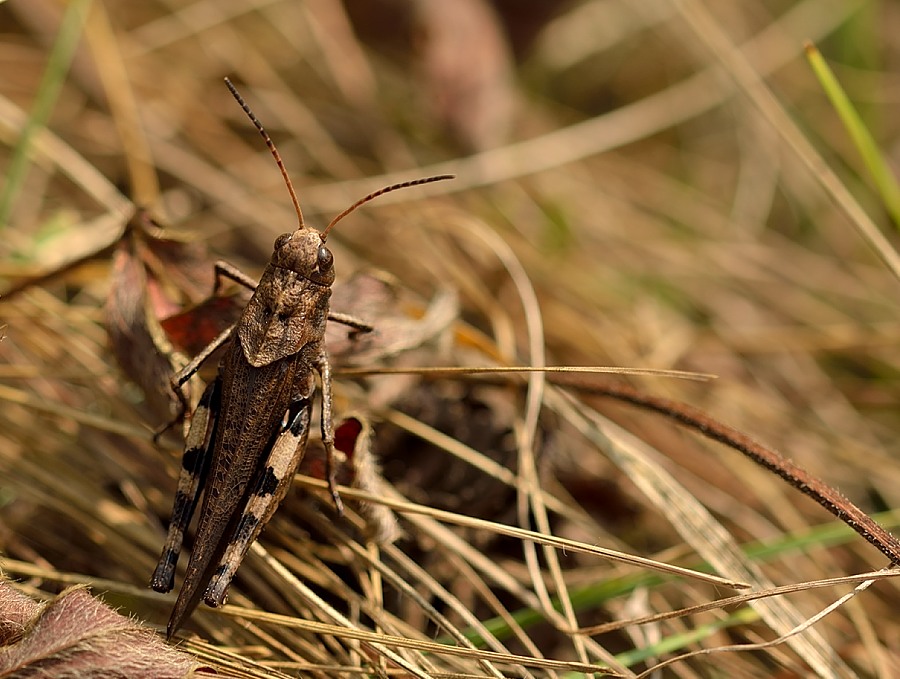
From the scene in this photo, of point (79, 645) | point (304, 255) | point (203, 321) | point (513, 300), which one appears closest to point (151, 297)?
point (203, 321)

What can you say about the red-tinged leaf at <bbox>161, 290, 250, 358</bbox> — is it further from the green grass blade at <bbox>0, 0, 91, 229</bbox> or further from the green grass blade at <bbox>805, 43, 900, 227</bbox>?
the green grass blade at <bbox>805, 43, 900, 227</bbox>

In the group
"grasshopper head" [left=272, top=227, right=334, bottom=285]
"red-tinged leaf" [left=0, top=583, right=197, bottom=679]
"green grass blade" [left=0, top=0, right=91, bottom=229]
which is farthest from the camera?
"green grass blade" [left=0, top=0, right=91, bottom=229]

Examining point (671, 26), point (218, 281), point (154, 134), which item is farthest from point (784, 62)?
point (218, 281)

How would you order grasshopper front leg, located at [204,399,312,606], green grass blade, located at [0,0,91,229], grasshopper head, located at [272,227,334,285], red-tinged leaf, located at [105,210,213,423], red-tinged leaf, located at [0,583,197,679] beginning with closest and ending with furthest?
1. red-tinged leaf, located at [0,583,197,679]
2. grasshopper front leg, located at [204,399,312,606]
3. grasshopper head, located at [272,227,334,285]
4. red-tinged leaf, located at [105,210,213,423]
5. green grass blade, located at [0,0,91,229]

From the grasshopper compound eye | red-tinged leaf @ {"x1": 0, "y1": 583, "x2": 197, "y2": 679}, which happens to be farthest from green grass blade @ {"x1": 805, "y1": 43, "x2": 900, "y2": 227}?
red-tinged leaf @ {"x1": 0, "y1": 583, "x2": 197, "y2": 679}

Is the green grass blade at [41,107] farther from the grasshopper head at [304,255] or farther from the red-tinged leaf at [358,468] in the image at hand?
the red-tinged leaf at [358,468]
